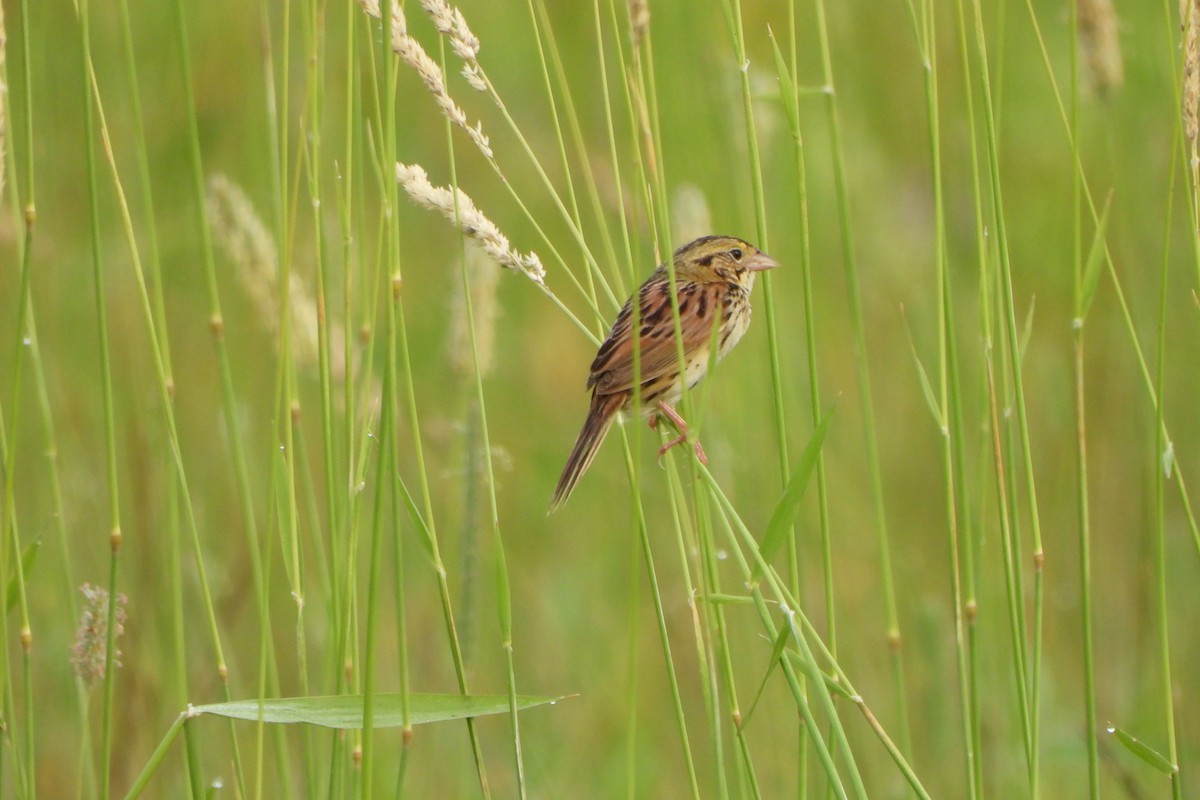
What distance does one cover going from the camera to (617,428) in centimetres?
446

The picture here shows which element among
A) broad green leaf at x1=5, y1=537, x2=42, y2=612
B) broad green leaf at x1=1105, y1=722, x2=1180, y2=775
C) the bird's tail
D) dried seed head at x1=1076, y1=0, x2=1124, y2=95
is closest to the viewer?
broad green leaf at x1=1105, y1=722, x2=1180, y2=775

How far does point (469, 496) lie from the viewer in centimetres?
319

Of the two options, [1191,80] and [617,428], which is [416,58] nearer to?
[1191,80]

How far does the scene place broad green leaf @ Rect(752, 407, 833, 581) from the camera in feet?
7.02

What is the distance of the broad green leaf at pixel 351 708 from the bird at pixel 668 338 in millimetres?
1243

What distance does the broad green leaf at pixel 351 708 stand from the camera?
7.09 ft

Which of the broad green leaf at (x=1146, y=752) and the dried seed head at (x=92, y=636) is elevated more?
the dried seed head at (x=92, y=636)

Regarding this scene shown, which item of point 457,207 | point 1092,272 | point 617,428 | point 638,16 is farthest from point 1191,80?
point 617,428

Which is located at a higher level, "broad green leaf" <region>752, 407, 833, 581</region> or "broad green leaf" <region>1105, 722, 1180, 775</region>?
"broad green leaf" <region>752, 407, 833, 581</region>

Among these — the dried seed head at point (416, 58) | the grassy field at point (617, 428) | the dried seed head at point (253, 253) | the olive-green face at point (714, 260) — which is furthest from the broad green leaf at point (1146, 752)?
the olive-green face at point (714, 260)

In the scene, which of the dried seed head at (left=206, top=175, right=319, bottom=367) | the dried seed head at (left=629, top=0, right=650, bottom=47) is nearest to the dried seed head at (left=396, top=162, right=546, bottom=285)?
the dried seed head at (left=629, top=0, right=650, bottom=47)

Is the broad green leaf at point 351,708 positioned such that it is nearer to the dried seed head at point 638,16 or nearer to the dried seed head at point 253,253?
the dried seed head at point 638,16

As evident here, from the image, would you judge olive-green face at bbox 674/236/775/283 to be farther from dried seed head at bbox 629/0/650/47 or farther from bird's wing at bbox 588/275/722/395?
dried seed head at bbox 629/0/650/47

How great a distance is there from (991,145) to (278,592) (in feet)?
11.5
